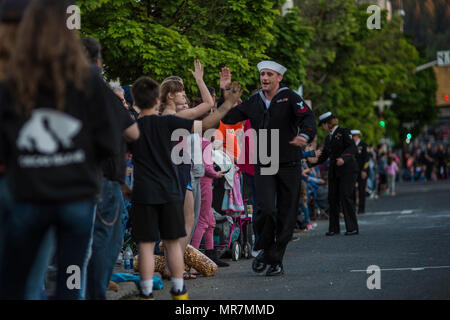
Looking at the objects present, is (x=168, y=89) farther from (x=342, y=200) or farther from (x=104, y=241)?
(x=342, y=200)

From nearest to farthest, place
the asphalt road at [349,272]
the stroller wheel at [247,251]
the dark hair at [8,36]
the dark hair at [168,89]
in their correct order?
the dark hair at [8,36]
the asphalt road at [349,272]
the dark hair at [168,89]
the stroller wheel at [247,251]

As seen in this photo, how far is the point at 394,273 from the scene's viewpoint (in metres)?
9.31

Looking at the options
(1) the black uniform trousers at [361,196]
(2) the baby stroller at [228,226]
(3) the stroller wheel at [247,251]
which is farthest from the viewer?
(1) the black uniform trousers at [361,196]

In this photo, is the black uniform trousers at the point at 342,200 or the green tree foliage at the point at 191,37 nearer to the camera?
the black uniform trousers at the point at 342,200

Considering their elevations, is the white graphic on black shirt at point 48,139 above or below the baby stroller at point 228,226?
above

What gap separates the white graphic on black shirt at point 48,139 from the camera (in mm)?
4234

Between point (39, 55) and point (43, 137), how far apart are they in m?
0.37

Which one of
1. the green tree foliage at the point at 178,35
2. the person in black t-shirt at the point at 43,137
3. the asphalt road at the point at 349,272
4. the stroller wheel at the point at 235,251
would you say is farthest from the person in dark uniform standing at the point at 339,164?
the person in black t-shirt at the point at 43,137

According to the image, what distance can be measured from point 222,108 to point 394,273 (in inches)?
119

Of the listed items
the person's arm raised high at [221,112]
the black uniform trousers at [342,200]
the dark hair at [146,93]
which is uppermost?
the dark hair at [146,93]

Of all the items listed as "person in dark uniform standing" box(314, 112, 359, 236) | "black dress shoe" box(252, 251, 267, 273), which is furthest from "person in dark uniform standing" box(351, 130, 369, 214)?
"black dress shoe" box(252, 251, 267, 273)

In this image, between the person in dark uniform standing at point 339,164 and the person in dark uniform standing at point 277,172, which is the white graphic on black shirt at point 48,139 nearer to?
the person in dark uniform standing at point 277,172

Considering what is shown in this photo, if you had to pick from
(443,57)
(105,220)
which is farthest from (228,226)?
(443,57)

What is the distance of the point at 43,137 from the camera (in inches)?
167
